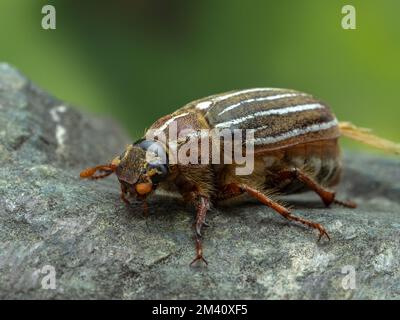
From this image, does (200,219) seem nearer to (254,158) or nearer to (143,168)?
(143,168)

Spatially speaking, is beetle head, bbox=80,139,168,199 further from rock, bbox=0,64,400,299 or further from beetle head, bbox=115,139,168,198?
rock, bbox=0,64,400,299

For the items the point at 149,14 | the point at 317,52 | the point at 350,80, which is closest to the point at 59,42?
the point at 149,14

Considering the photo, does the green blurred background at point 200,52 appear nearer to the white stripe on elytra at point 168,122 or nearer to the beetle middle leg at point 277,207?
the white stripe on elytra at point 168,122

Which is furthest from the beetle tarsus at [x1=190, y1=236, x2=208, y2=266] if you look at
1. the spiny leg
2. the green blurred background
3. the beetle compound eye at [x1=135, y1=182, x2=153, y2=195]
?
the green blurred background

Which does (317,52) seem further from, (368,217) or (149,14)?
(368,217)
